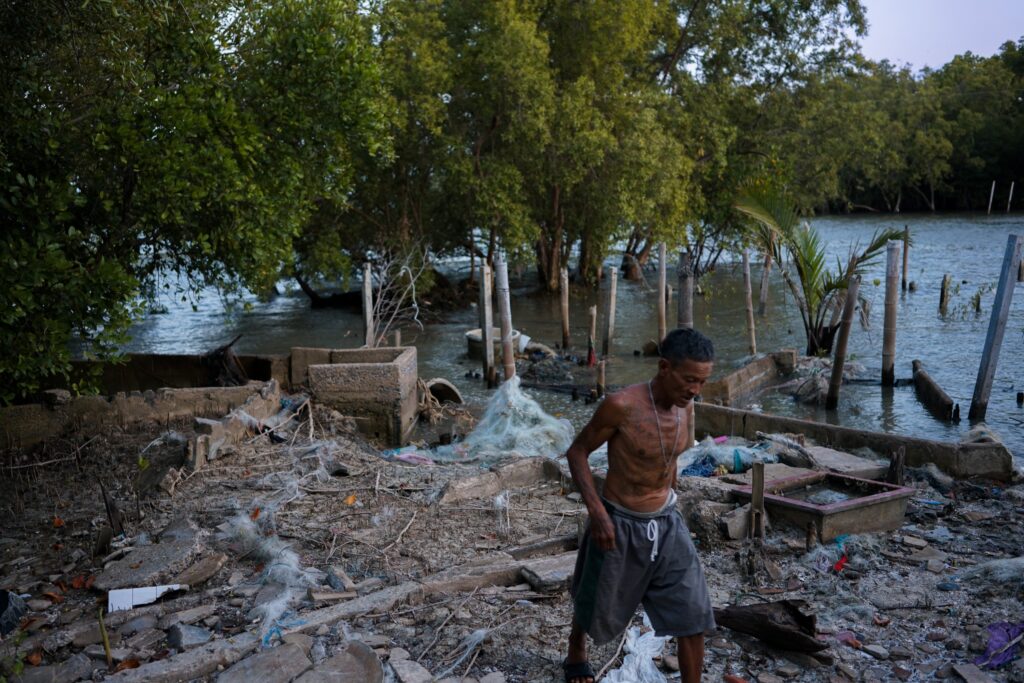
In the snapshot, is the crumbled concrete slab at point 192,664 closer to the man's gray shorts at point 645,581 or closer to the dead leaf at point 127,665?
the dead leaf at point 127,665

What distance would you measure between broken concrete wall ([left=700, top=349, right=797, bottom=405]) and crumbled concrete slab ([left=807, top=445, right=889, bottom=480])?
5.02m

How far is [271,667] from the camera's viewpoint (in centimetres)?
443

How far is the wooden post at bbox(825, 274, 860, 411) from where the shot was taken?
13766 millimetres

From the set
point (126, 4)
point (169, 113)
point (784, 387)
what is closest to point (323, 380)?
point (169, 113)

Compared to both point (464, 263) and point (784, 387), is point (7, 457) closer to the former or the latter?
point (784, 387)

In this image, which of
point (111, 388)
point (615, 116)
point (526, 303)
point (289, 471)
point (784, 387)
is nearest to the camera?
point (289, 471)

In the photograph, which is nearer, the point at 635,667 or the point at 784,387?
the point at 635,667

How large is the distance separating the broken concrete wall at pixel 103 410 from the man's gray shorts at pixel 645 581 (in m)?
7.07

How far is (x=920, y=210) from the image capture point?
184ft

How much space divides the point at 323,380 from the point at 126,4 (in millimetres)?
4969

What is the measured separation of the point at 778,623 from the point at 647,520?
1.33 meters

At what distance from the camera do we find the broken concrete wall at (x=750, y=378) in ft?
45.6

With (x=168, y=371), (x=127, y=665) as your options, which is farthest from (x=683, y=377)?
(x=168, y=371)

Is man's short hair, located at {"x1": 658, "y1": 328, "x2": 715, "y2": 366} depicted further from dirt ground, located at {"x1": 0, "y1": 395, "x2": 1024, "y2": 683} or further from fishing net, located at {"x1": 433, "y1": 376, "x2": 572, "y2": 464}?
fishing net, located at {"x1": 433, "y1": 376, "x2": 572, "y2": 464}
